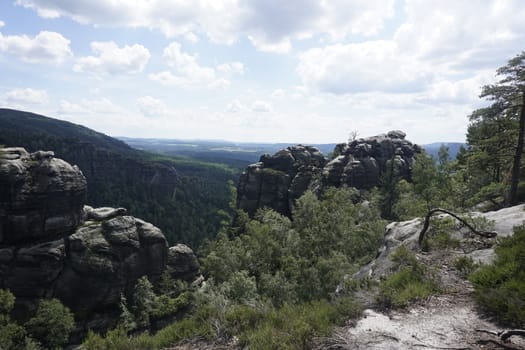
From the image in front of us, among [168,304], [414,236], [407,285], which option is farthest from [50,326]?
[407,285]

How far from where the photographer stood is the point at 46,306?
36719mm

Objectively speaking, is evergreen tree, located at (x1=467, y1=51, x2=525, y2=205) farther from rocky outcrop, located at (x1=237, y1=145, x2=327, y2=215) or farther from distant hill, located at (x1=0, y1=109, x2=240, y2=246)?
distant hill, located at (x1=0, y1=109, x2=240, y2=246)

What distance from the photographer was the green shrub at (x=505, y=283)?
675cm

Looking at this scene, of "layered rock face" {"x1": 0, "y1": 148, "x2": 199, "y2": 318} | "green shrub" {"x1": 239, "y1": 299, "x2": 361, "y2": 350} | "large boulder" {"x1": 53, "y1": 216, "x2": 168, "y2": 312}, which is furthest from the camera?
"large boulder" {"x1": 53, "y1": 216, "x2": 168, "y2": 312}

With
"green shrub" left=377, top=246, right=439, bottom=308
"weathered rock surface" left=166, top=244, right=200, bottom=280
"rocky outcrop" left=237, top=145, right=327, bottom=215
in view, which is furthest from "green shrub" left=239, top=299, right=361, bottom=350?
"rocky outcrop" left=237, top=145, right=327, bottom=215

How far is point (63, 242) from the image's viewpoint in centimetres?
4197

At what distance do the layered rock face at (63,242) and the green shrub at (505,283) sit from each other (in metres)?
44.0

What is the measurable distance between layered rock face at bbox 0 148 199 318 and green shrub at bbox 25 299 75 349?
13.7 ft

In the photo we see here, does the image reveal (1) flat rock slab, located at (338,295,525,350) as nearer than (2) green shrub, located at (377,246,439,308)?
Yes

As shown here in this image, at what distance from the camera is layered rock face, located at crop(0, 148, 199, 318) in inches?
1559

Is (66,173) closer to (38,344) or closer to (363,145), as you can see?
(38,344)

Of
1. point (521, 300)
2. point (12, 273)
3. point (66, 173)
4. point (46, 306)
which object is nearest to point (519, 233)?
point (521, 300)

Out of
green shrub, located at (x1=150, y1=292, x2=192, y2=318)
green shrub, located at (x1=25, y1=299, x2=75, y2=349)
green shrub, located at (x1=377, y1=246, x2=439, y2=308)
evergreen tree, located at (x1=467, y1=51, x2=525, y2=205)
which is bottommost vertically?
green shrub, located at (x1=150, y1=292, x2=192, y2=318)

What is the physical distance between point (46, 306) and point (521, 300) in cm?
4497
